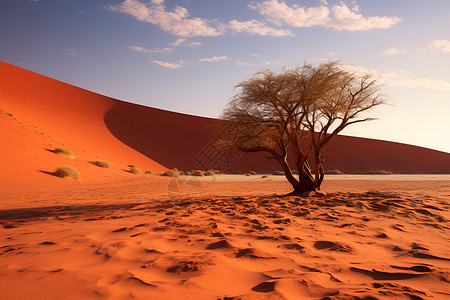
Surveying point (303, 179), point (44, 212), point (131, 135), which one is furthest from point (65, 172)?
point (131, 135)

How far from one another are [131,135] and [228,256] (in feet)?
144

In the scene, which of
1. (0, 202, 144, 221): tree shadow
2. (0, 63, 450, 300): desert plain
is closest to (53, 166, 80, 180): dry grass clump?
(0, 63, 450, 300): desert plain

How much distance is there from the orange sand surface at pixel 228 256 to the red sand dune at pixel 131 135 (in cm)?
1651

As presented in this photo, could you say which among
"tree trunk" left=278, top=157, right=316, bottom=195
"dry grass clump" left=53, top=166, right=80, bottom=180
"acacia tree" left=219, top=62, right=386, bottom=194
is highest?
"acacia tree" left=219, top=62, right=386, bottom=194

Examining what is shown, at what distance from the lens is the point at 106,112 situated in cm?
4738

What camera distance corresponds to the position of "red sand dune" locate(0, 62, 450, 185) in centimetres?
3112

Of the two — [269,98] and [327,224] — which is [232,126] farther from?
[327,224]

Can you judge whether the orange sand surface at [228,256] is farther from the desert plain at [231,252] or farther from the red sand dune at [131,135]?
the red sand dune at [131,135]

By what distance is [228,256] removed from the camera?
3.34m

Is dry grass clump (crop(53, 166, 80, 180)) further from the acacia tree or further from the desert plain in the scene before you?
the acacia tree

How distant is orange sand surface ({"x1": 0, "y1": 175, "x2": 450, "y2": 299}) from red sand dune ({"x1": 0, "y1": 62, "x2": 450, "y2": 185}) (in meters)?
16.5

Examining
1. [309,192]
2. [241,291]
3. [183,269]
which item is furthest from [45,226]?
[309,192]

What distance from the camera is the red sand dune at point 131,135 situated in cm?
3112

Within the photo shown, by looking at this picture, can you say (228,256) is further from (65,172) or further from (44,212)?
(65,172)
